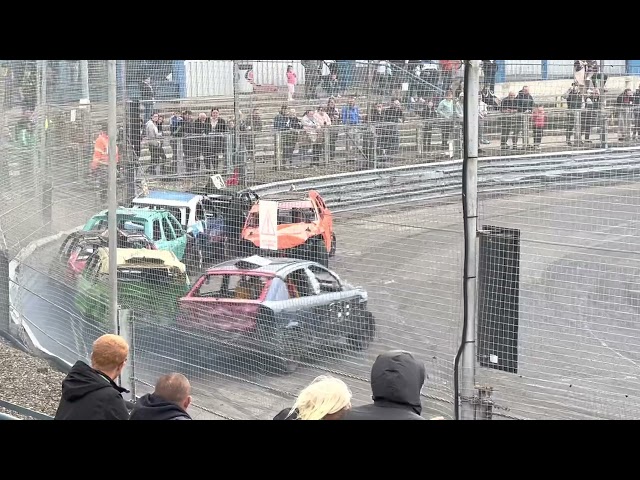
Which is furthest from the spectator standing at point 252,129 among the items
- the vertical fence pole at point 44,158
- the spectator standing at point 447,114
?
the spectator standing at point 447,114

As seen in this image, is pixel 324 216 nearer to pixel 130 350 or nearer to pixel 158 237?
pixel 158 237

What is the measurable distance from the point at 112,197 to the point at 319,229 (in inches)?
77.4

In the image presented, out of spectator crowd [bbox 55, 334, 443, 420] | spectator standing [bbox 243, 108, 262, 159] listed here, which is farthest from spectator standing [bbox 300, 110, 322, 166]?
spectator crowd [bbox 55, 334, 443, 420]

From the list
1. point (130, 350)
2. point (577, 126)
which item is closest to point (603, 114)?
point (577, 126)

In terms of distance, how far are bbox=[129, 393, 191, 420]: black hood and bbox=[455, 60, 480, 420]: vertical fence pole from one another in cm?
281

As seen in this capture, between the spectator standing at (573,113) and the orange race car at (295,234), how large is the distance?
262cm

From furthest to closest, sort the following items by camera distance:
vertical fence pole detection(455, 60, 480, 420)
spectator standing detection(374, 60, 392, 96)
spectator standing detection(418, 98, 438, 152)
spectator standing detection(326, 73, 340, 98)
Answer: spectator standing detection(326, 73, 340, 98) < spectator standing detection(374, 60, 392, 96) < spectator standing detection(418, 98, 438, 152) < vertical fence pole detection(455, 60, 480, 420)

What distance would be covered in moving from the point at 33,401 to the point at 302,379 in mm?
3005

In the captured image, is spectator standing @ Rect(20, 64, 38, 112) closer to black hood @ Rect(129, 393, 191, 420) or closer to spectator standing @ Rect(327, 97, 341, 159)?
spectator standing @ Rect(327, 97, 341, 159)

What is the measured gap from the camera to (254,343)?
8.18 meters

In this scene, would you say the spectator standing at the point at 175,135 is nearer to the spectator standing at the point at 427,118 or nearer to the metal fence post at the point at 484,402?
the spectator standing at the point at 427,118

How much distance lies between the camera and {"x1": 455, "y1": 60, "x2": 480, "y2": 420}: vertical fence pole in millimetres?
Answer: 6098
